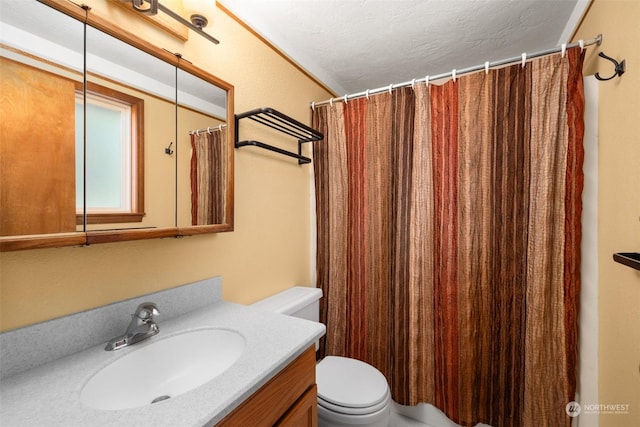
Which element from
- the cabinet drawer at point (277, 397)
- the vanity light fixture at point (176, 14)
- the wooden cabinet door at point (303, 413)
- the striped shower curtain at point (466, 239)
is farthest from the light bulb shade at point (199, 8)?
the wooden cabinet door at point (303, 413)

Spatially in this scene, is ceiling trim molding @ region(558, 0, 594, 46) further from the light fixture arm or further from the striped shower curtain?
the light fixture arm

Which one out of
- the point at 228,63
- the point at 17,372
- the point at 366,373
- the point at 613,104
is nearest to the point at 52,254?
the point at 17,372

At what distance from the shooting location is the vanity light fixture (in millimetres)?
888

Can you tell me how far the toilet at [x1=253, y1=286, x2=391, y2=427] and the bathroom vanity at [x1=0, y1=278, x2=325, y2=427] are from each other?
1.03 ft

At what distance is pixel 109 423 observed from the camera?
0.54 metres

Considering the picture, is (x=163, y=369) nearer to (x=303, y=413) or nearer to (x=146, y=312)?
(x=146, y=312)

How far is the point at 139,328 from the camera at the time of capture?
0.86 metres

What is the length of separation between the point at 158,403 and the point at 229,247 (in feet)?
2.59

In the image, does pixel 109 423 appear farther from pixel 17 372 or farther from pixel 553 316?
pixel 553 316

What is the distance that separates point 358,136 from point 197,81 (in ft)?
3.30

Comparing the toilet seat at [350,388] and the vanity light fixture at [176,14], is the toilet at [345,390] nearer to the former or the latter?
the toilet seat at [350,388]

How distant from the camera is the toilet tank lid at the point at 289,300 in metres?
1.43

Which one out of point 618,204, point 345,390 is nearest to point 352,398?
point 345,390
